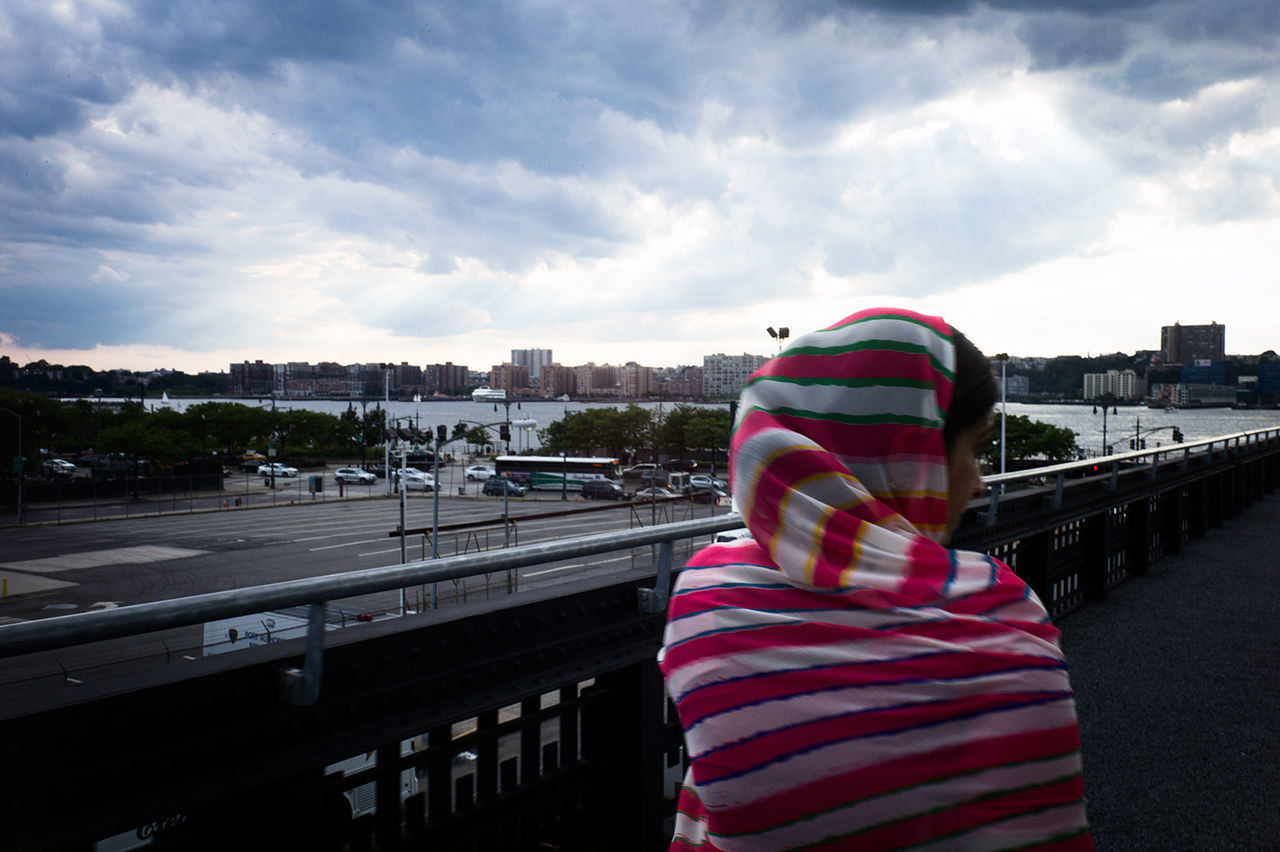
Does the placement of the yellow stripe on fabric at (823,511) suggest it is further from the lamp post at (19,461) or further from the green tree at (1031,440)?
the green tree at (1031,440)

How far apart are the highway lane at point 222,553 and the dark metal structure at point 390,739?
2289cm

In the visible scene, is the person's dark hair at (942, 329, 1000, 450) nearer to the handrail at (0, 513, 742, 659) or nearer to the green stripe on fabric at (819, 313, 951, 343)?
the green stripe on fabric at (819, 313, 951, 343)

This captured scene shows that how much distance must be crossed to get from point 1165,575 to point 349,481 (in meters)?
83.0

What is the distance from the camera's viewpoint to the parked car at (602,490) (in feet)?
199

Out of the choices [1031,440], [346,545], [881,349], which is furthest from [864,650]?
[1031,440]

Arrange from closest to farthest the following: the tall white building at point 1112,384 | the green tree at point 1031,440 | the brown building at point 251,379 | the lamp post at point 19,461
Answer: the lamp post at point 19,461 < the green tree at point 1031,440 < the tall white building at point 1112,384 < the brown building at point 251,379

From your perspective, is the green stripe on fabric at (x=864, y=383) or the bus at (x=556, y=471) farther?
the bus at (x=556, y=471)

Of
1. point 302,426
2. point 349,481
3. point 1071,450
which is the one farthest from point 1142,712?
point 302,426

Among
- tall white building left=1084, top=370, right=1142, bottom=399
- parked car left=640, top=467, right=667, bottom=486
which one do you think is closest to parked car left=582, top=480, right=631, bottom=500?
parked car left=640, top=467, right=667, bottom=486

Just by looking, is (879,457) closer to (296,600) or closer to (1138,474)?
(296,600)

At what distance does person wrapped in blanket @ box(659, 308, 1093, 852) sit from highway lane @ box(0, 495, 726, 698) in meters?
24.5

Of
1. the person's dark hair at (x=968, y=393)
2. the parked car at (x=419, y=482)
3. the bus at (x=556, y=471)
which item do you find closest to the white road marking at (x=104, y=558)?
the bus at (x=556, y=471)

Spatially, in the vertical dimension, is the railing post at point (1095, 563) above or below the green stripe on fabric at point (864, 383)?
below

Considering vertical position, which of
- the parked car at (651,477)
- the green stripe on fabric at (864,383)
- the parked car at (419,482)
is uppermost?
the green stripe on fabric at (864,383)
